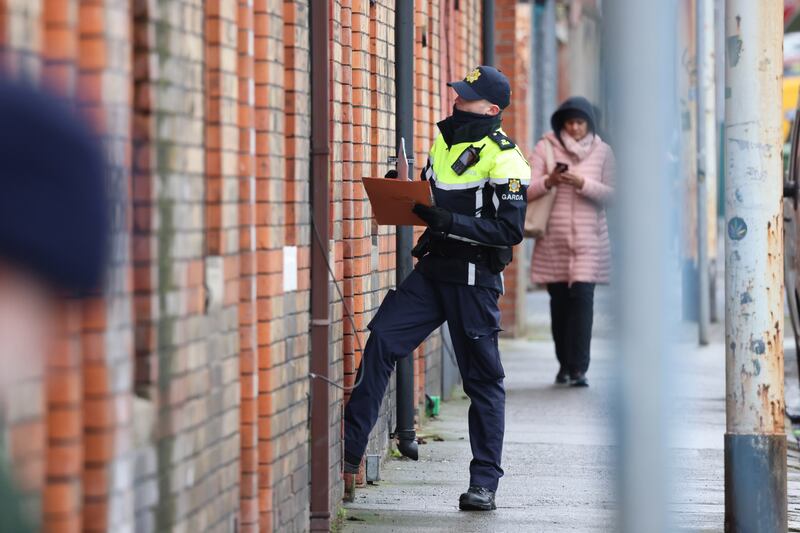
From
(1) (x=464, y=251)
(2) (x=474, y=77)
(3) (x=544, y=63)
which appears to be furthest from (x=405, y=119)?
(3) (x=544, y=63)

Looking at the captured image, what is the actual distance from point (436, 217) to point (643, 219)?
3.57 metres

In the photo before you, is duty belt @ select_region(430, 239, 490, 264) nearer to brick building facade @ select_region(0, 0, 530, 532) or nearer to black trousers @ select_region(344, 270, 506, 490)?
black trousers @ select_region(344, 270, 506, 490)

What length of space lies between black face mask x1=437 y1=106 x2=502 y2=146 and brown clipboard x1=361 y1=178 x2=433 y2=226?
14.3 inches

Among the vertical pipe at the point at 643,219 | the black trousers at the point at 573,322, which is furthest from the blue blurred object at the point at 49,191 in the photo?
the black trousers at the point at 573,322

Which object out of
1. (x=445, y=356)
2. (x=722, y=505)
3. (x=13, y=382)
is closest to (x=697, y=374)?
(x=445, y=356)

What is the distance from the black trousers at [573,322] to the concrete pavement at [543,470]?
0.21 m

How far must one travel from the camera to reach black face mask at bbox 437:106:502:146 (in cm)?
687

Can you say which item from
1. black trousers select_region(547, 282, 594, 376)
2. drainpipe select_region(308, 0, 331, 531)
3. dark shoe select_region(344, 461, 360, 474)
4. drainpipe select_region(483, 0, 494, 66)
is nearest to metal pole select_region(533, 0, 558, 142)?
drainpipe select_region(483, 0, 494, 66)

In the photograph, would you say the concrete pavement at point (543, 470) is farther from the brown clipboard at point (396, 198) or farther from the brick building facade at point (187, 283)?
the brown clipboard at point (396, 198)

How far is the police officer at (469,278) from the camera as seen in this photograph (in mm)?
6754

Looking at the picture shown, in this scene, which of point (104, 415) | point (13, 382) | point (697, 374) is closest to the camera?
point (13, 382)

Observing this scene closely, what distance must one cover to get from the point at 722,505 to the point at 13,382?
4.94 meters

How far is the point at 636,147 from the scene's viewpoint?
308 centimetres

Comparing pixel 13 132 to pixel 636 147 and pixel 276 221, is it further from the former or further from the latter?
pixel 276 221
